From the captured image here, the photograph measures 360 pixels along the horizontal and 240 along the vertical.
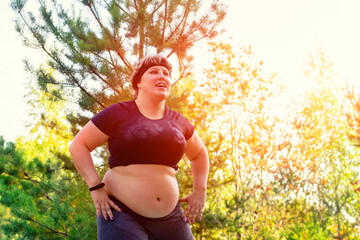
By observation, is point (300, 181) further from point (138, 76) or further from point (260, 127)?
point (138, 76)

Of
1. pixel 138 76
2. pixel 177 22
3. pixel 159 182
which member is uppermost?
pixel 177 22

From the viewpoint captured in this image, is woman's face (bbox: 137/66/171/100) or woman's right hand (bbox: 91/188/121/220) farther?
woman's face (bbox: 137/66/171/100)

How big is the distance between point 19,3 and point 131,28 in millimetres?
2260

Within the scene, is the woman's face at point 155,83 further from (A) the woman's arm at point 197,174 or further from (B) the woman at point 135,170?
(A) the woman's arm at point 197,174

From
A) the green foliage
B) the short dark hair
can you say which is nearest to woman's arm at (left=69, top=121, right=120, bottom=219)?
the short dark hair

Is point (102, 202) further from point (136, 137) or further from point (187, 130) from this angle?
point (187, 130)

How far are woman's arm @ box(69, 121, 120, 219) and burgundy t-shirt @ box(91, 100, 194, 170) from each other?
0.16ft

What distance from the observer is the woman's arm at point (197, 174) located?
7.95ft

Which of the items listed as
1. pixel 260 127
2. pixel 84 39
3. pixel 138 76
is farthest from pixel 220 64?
pixel 138 76

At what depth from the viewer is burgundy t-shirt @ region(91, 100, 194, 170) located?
6.63 ft

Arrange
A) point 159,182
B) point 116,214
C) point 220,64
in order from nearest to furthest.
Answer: point 116,214
point 159,182
point 220,64

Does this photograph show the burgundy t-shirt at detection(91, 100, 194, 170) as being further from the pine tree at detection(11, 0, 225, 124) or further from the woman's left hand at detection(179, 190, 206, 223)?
the pine tree at detection(11, 0, 225, 124)

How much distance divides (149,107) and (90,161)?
1.53 feet

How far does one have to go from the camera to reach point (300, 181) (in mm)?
5242
